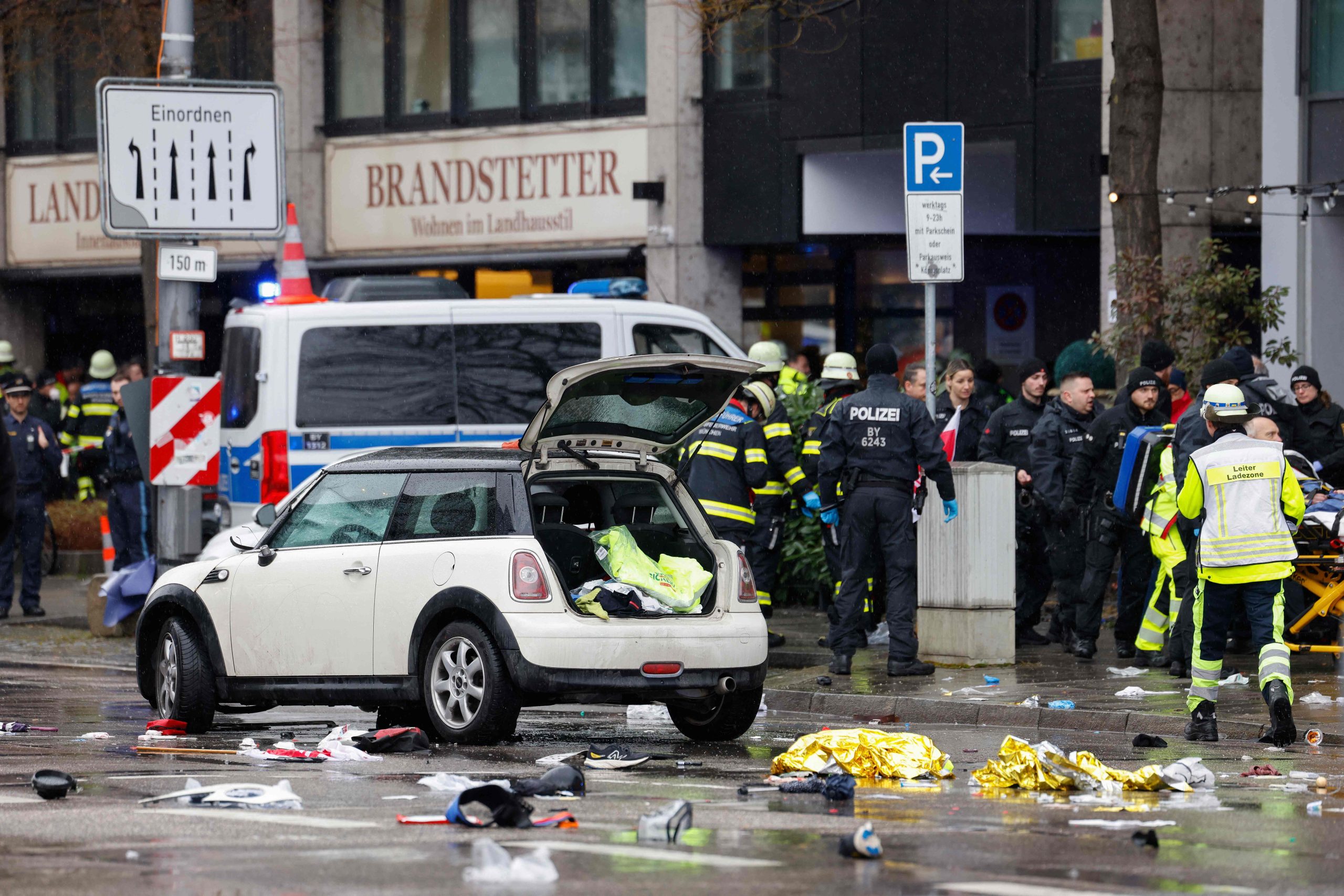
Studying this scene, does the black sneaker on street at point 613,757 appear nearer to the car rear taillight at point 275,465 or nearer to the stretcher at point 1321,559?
the stretcher at point 1321,559

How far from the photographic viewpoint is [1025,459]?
47.9 feet

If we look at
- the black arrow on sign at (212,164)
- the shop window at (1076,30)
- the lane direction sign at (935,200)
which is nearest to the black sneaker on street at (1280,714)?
the lane direction sign at (935,200)

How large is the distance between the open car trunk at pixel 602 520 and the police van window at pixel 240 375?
610 cm

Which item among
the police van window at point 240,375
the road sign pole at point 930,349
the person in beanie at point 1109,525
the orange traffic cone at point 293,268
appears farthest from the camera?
the orange traffic cone at point 293,268

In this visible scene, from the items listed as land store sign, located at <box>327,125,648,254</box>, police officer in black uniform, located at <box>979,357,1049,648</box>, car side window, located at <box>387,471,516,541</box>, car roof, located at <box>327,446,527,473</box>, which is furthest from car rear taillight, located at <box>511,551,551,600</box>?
land store sign, located at <box>327,125,648,254</box>

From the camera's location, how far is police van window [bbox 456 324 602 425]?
16.5 m

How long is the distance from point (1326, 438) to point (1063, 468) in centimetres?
239

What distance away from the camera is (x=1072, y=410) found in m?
14.2

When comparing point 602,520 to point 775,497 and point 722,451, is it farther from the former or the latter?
point 775,497

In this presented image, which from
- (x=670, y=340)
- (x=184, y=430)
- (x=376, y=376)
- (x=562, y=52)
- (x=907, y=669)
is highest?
(x=562, y=52)

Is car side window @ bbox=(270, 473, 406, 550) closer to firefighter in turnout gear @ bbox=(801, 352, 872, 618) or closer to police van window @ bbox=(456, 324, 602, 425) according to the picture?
firefighter in turnout gear @ bbox=(801, 352, 872, 618)

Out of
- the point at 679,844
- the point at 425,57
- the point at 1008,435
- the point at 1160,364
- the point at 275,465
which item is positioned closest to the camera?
the point at 679,844

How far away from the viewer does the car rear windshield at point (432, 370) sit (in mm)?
16172

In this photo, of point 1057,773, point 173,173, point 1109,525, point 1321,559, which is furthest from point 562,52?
point 1057,773
